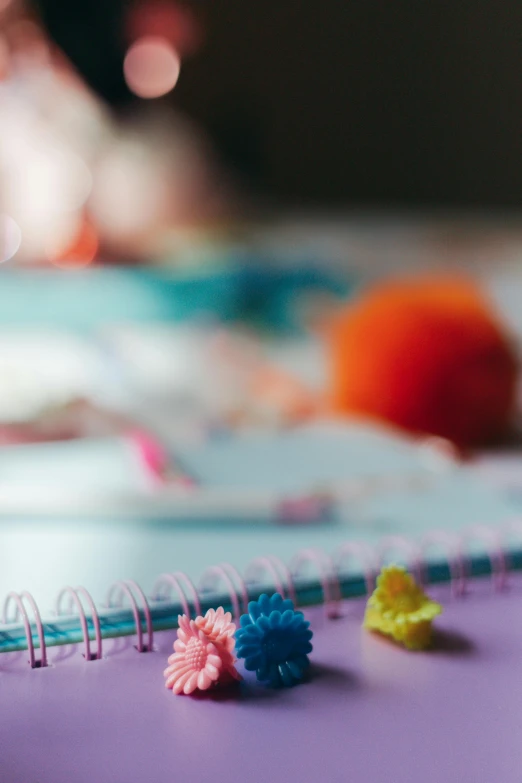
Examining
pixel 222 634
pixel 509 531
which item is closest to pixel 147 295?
pixel 509 531

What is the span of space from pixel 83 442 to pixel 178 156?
1.02 metres

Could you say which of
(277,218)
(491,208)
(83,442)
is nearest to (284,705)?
(83,442)

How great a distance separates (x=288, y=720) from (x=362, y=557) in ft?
0.51

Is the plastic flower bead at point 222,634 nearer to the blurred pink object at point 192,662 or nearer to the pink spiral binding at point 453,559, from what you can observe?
the blurred pink object at point 192,662

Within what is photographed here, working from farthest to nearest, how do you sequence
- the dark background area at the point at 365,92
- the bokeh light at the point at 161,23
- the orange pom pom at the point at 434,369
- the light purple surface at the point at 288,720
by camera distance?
1. the dark background area at the point at 365,92
2. the bokeh light at the point at 161,23
3. the orange pom pom at the point at 434,369
4. the light purple surface at the point at 288,720

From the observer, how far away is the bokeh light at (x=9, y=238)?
48.2 inches

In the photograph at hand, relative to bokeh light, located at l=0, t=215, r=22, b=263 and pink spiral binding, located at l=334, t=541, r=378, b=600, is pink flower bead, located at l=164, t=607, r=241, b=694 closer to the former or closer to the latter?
pink spiral binding, located at l=334, t=541, r=378, b=600

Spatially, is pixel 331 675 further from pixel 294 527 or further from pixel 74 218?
pixel 74 218

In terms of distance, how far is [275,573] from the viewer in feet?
1.37

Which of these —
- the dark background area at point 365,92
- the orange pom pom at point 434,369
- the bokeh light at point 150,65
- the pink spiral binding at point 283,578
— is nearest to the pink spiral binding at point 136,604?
the pink spiral binding at point 283,578

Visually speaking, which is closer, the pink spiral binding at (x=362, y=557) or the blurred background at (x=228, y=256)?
the pink spiral binding at (x=362, y=557)

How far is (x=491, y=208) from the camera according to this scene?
191 cm

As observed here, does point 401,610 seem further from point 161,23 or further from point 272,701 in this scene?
point 161,23

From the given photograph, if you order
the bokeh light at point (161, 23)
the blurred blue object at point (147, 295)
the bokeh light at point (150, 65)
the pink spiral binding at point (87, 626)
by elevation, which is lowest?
the pink spiral binding at point (87, 626)
